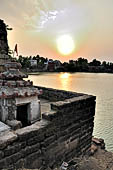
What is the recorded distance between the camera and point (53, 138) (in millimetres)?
3172

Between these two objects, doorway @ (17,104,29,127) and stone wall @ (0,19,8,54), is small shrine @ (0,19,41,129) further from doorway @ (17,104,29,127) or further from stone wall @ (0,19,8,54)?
stone wall @ (0,19,8,54)

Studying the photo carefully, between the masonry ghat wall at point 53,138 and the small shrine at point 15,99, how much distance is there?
1.44 ft

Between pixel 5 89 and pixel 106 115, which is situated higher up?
pixel 5 89

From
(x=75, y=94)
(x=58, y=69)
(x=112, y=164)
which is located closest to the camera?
(x=112, y=164)

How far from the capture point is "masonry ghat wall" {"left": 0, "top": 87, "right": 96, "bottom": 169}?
2.44 m

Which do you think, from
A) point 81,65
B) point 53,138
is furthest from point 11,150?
point 81,65

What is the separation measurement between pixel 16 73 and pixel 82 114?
226cm

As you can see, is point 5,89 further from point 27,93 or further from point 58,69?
point 58,69

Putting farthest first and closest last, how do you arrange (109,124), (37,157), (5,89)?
1. (109,124)
2. (5,89)
3. (37,157)

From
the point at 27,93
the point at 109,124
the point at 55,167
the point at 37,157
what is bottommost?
the point at 109,124

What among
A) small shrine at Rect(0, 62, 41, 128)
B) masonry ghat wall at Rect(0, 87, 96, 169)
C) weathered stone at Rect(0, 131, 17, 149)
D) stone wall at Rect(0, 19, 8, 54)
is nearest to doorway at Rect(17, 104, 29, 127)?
small shrine at Rect(0, 62, 41, 128)

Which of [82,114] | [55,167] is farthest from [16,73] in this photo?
[55,167]

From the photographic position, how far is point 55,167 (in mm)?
3314

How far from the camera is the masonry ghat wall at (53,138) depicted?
96.0 inches
